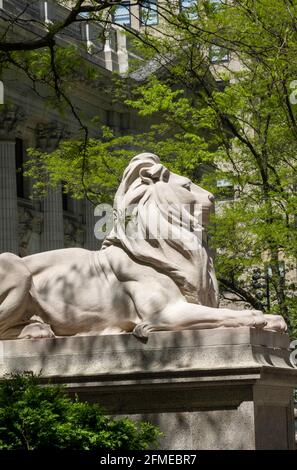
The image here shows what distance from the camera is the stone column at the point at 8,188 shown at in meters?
49.7

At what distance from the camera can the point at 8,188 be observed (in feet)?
165

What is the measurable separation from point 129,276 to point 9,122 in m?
40.3

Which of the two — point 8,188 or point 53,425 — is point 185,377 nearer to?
point 53,425

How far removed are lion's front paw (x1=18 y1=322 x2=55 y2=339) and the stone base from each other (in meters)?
0.11

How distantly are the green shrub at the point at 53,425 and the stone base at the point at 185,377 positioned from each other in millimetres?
1016

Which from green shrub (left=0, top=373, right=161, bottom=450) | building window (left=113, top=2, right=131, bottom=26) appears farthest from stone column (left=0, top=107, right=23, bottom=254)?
green shrub (left=0, top=373, right=161, bottom=450)

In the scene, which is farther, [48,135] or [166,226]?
[48,135]

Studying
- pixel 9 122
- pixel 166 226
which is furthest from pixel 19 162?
pixel 166 226

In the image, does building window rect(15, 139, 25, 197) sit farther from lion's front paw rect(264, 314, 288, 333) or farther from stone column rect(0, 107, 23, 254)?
lion's front paw rect(264, 314, 288, 333)

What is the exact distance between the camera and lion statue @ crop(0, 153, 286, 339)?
1140 cm

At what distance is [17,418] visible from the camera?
896 cm

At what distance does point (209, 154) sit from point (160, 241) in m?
17.9

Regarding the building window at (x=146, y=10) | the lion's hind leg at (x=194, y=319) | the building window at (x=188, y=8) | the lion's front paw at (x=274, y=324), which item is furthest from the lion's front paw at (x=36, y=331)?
the building window at (x=188, y=8)
